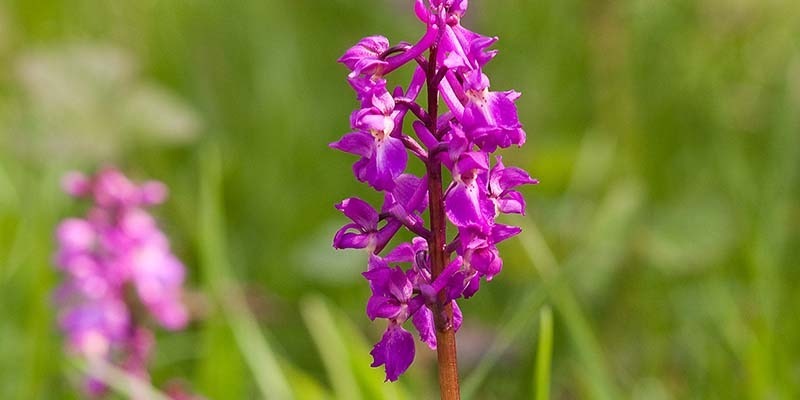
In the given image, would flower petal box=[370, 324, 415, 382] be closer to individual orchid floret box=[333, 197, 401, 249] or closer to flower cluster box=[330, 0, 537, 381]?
flower cluster box=[330, 0, 537, 381]

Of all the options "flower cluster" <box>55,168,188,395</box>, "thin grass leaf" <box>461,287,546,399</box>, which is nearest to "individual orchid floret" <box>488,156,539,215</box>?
"thin grass leaf" <box>461,287,546,399</box>

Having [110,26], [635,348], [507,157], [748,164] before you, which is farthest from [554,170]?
[110,26]

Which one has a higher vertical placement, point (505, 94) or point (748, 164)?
point (505, 94)

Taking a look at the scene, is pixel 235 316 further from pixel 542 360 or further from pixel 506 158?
pixel 506 158

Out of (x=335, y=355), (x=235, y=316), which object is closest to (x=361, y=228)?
(x=335, y=355)

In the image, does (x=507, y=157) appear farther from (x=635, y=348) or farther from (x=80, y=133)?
(x=80, y=133)


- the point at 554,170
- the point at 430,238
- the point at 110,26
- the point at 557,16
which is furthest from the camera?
the point at 110,26
